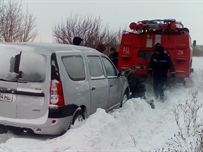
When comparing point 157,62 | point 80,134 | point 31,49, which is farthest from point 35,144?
point 157,62

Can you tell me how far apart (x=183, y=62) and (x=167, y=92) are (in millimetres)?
1201

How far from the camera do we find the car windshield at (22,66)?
14.6 feet

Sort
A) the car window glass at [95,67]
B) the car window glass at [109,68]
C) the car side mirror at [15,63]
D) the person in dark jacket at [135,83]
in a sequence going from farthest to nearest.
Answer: the person in dark jacket at [135,83], the car window glass at [109,68], the car window glass at [95,67], the car side mirror at [15,63]

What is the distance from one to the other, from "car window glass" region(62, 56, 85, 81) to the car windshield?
455 millimetres

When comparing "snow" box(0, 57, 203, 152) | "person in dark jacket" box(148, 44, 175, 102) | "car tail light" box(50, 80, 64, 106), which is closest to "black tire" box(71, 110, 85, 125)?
"snow" box(0, 57, 203, 152)

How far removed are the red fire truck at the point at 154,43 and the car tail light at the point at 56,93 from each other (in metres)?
6.09

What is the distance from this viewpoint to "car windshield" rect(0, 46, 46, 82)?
14.6 feet

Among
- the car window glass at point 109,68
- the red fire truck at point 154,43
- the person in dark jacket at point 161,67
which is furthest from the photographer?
the red fire truck at point 154,43

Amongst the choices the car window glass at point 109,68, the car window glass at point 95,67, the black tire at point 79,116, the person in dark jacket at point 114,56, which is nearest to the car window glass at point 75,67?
the car window glass at point 95,67

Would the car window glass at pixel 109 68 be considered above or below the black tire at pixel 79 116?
above

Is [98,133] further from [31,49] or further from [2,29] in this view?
[2,29]

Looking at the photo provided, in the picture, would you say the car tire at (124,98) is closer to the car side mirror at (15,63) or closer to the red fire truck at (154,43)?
the red fire truck at (154,43)

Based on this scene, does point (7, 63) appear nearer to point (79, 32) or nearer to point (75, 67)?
point (75, 67)

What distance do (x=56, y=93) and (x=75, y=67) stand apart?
2.63 ft
